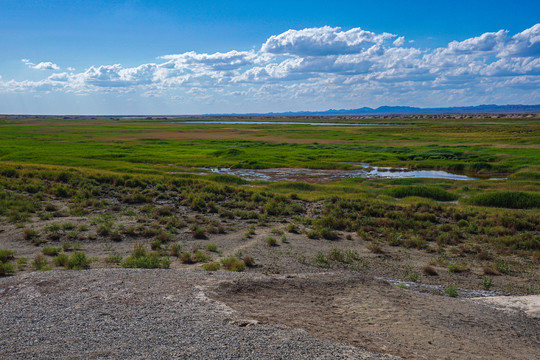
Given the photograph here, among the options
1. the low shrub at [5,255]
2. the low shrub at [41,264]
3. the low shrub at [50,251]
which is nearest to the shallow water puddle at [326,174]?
the low shrub at [50,251]

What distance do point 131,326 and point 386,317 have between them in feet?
19.3

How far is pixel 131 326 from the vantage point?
781 cm

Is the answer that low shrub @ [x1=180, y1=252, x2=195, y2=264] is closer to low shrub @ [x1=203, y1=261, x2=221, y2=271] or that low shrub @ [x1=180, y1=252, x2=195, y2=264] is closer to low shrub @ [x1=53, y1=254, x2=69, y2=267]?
low shrub @ [x1=203, y1=261, x2=221, y2=271]

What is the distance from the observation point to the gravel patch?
689 cm

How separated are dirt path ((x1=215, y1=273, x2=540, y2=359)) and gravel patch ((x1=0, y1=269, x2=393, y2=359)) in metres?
0.69

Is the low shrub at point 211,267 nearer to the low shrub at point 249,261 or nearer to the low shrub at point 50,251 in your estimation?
the low shrub at point 249,261

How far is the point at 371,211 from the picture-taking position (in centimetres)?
2408

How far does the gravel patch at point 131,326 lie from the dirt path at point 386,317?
0.69 m

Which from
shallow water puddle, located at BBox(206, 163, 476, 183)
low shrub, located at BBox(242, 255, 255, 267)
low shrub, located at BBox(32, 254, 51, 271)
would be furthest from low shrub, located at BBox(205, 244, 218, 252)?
shallow water puddle, located at BBox(206, 163, 476, 183)

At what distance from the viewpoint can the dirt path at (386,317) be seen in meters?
7.94

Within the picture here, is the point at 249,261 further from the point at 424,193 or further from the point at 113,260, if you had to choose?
Answer: the point at 424,193

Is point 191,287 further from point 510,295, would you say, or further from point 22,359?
point 510,295

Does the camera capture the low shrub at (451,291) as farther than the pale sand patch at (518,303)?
Yes

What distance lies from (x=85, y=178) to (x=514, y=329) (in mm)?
29703
